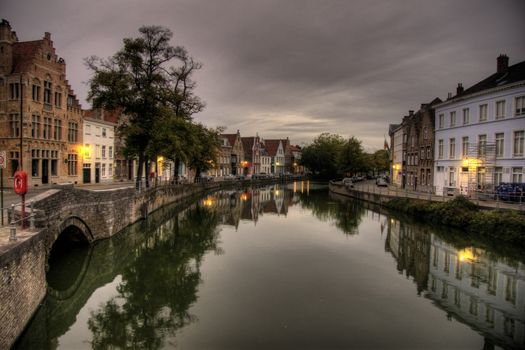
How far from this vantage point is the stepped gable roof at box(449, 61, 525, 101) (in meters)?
29.0

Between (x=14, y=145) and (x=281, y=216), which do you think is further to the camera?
(x=281, y=216)

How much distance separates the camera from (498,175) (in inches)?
1159

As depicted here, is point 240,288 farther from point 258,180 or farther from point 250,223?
point 258,180

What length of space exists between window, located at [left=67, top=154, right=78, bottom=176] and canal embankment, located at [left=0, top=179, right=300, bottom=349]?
37.8ft

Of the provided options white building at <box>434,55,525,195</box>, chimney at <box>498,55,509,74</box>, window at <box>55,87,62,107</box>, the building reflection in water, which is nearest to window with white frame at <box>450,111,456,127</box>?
white building at <box>434,55,525,195</box>

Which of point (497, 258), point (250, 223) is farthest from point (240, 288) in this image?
point (250, 223)

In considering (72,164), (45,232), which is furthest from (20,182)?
(72,164)

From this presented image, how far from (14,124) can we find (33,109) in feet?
6.04

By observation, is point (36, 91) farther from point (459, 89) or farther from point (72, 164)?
point (459, 89)

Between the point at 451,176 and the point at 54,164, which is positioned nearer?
the point at 54,164

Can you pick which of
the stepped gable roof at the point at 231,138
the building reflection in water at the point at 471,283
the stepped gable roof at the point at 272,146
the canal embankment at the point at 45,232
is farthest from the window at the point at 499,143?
the stepped gable roof at the point at 272,146

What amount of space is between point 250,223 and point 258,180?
165 feet

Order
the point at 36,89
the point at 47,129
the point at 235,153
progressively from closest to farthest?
the point at 36,89, the point at 47,129, the point at 235,153

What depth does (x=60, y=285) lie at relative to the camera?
13.8m
